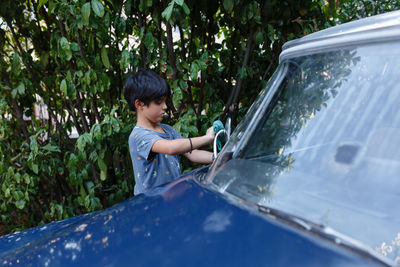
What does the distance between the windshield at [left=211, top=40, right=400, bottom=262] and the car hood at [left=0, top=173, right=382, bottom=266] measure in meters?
0.10

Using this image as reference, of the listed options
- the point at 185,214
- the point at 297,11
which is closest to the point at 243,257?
the point at 185,214

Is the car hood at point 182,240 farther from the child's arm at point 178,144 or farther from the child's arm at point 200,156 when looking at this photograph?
the child's arm at point 200,156

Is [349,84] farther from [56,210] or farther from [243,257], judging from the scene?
[56,210]

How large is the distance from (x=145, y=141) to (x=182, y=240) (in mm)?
1010

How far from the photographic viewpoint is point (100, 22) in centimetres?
259

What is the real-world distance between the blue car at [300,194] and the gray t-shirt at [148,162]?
0.51m

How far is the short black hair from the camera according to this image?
2.00 metres

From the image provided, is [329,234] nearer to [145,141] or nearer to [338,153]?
[338,153]

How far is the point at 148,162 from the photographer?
2.03 metres

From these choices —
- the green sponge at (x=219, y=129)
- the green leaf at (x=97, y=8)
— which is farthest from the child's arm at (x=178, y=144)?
the green leaf at (x=97, y=8)

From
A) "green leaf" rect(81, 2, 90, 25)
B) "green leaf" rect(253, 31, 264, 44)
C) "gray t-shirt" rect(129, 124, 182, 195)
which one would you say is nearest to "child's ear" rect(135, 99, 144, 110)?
"gray t-shirt" rect(129, 124, 182, 195)

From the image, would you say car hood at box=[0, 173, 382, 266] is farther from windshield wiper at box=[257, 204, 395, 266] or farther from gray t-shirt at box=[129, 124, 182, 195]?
gray t-shirt at box=[129, 124, 182, 195]

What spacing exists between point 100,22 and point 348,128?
2.01m

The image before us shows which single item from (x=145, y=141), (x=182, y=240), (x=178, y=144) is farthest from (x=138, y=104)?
(x=182, y=240)
